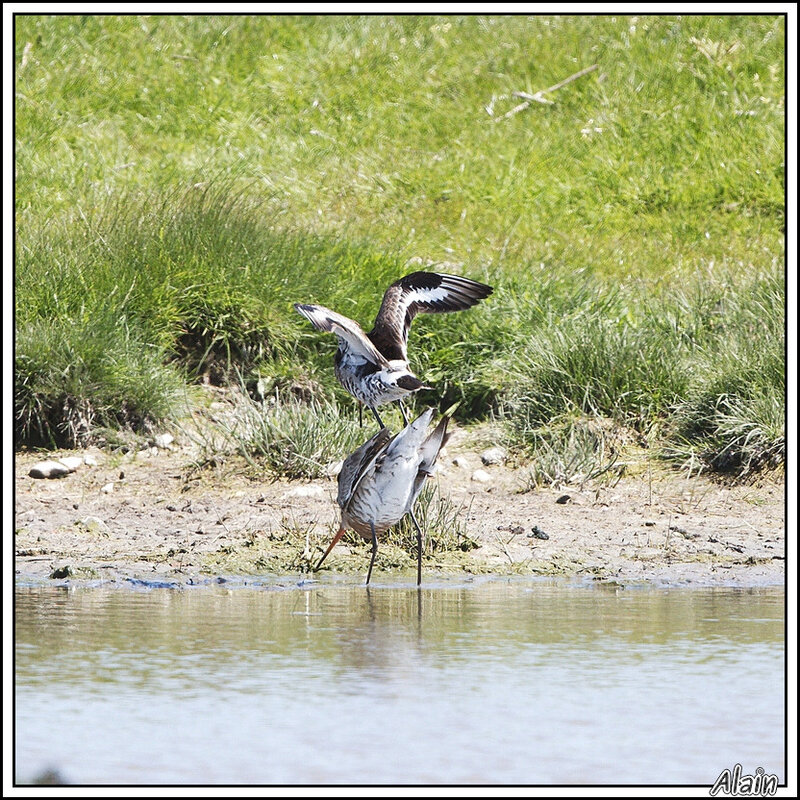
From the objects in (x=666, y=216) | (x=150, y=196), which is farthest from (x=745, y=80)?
(x=150, y=196)

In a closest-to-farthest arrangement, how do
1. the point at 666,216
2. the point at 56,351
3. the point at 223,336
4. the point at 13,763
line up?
the point at 13,763 < the point at 56,351 < the point at 223,336 < the point at 666,216

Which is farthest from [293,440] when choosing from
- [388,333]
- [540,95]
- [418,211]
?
[540,95]

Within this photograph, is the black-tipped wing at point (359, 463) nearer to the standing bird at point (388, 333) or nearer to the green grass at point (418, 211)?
the standing bird at point (388, 333)

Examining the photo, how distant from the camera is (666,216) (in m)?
11.8

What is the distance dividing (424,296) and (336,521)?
127 centimetres

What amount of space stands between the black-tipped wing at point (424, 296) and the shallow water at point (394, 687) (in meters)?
1.49

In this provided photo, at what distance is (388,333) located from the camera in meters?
6.47

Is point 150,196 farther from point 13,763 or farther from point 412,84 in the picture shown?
point 13,763

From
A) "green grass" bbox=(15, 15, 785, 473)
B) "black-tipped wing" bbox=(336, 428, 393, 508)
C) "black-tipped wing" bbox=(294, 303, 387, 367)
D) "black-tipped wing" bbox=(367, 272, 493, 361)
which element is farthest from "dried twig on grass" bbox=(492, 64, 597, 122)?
"black-tipped wing" bbox=(336, 428, 393, 508)

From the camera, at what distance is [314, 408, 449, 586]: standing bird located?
18.8ft

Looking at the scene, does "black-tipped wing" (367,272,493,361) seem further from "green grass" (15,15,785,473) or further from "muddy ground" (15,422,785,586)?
"green grass" (15,15,785,473)

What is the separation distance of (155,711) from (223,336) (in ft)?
15.5

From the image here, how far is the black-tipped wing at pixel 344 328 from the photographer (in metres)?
5.70

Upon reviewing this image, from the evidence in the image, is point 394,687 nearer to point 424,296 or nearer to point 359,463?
point 359,463
